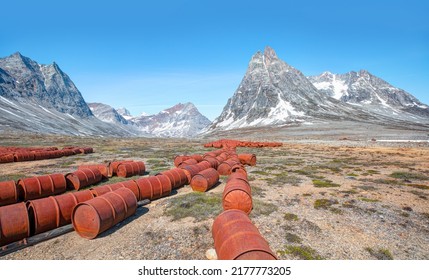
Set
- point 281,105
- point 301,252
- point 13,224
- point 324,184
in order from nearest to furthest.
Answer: point 301,252
point 13,224
point 324,184
point 281,105

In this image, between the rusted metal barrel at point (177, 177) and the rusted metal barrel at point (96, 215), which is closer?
the rusted metal barrel at point (96, 215)

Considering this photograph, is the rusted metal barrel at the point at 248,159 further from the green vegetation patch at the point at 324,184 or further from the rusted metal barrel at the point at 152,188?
the rusted metal barrel at the point at 152,188

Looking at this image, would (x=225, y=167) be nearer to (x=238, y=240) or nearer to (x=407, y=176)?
(x=238, y=240)

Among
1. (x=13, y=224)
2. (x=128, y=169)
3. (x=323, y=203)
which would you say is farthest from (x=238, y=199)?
(x=128, y=169)

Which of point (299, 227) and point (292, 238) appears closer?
point (292, 238)

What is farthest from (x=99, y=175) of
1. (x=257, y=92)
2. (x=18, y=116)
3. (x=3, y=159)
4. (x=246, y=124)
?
(x=257, y=92)

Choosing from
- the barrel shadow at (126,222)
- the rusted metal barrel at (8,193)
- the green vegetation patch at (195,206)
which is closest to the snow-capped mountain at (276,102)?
the green vegetation patch at (195,206)

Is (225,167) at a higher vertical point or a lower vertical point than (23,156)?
lower
